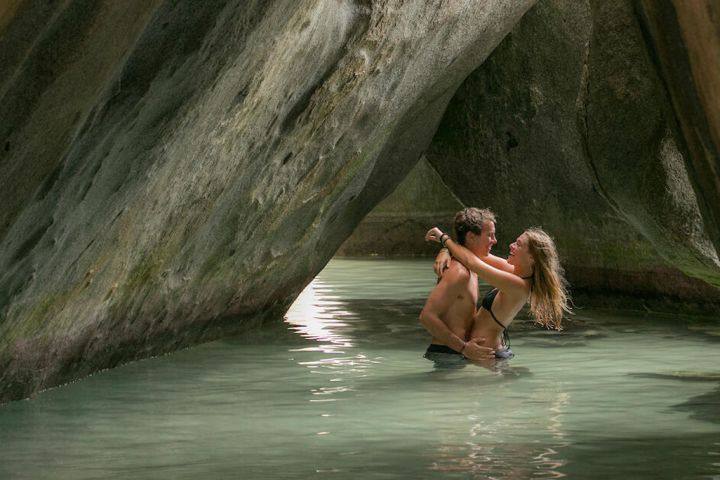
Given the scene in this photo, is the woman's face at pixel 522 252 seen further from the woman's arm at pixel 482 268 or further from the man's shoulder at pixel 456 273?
the man's shoulder at pixel 456 273

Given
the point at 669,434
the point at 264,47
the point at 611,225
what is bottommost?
the point at 669,434

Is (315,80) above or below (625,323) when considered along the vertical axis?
above

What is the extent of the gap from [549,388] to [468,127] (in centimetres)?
603

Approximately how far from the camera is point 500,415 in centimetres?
724

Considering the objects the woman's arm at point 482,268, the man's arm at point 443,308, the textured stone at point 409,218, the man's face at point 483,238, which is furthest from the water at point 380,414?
the textured stone at point 409,218

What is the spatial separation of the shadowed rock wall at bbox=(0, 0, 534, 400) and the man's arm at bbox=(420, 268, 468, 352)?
1.09 metres

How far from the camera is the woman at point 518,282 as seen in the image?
893 centimetres

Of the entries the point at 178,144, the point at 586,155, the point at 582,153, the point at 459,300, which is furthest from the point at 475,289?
the point at 582,153

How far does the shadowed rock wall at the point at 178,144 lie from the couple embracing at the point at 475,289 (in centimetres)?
97

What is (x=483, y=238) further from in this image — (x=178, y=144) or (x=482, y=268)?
(x=178, y=144)

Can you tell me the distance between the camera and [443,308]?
917 cm

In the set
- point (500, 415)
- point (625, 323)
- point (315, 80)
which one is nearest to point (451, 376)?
point (500, 415)

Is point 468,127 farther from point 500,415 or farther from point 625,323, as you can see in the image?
point 500,415

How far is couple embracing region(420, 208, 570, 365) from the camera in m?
8.95
